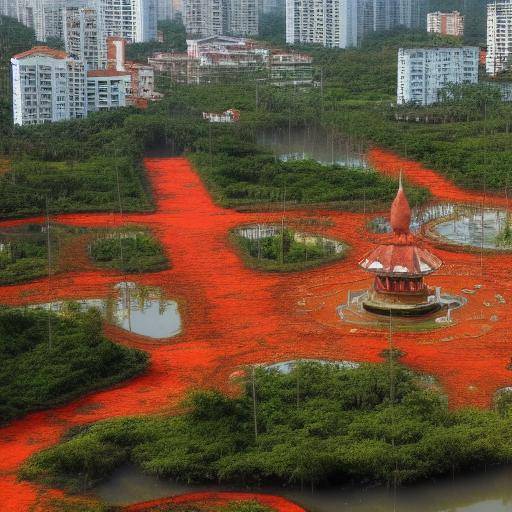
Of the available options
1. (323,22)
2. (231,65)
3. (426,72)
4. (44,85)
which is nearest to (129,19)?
(323,22)

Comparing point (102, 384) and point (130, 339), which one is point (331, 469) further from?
point (130, 339)

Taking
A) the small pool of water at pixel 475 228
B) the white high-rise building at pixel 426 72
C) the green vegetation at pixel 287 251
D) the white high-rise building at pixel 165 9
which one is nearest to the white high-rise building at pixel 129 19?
the white high-rise building at pixel 165 9

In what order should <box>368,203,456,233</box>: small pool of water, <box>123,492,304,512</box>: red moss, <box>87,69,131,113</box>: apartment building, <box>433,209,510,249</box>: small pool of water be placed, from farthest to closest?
<box>87,69,131,113</box>: apartment building
<box>368,203,456,233</box>: small pool of water
<box>433,209,510,249</box>: small pool of water
<box>123,492,304,512</box>: red moss

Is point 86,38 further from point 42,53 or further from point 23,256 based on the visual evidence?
point 23,256

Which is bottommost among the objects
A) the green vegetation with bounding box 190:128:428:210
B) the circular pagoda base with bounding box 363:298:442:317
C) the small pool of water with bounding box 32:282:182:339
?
the small pool of water with bounding box 32:282:182:339

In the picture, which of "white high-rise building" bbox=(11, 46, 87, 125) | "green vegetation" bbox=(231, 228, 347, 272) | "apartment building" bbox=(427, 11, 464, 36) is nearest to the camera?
"green vegetation" bbox=(231, 228, 347, 272)

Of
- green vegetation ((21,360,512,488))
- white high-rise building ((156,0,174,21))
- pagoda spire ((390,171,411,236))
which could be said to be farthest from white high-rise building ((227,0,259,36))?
green vegetation ((21,360,512,488))

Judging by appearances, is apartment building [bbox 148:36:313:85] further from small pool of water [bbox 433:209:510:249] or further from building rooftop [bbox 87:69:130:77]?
small pool of water [bbox 433:209:510:249]

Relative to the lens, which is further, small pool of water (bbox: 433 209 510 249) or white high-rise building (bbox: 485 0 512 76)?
white high-rise building (bbox: 485 0 512 76)

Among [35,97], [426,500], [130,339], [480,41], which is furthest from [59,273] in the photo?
→ [480,41]
